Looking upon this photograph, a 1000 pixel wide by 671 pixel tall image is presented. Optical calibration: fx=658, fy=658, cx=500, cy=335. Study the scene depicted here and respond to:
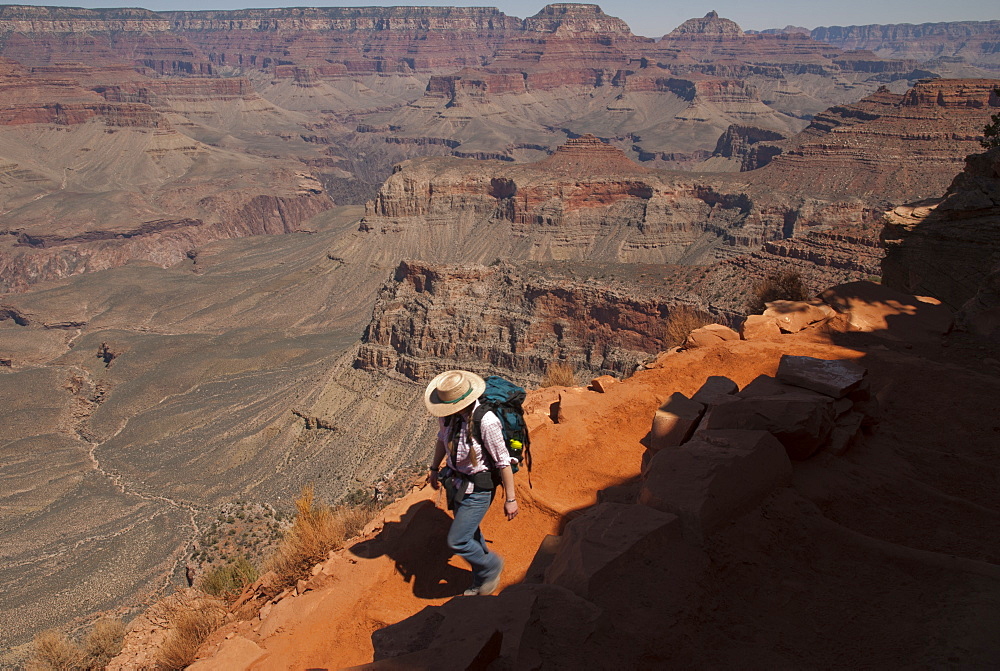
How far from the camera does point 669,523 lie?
616 centimetres

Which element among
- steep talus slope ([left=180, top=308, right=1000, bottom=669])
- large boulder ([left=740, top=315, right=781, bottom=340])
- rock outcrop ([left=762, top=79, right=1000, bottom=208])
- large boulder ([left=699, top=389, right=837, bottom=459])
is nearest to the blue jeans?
steep talus slope ([left=180, top=308, right=1000, bottom=669])

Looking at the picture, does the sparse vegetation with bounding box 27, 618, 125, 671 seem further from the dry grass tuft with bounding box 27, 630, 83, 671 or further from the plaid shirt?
the plaid shirt

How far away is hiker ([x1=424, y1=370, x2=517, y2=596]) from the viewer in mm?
7000

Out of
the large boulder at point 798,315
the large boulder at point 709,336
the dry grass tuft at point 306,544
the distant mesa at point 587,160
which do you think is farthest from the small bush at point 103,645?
the distant mesa at point 587,160

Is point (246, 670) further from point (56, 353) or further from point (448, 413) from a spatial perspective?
point (56, 353)

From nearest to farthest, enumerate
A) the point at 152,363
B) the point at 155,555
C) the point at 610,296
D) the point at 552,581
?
the point at 552,581 → the point at 155,555 → the point at 610,296 → the point at 152,363

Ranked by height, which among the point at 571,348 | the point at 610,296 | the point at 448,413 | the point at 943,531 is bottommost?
the point at 571,348

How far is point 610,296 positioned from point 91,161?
157 metres

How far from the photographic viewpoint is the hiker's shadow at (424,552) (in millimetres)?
7930

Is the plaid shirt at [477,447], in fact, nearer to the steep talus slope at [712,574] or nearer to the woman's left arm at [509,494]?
the woman's left arm at [509,494]

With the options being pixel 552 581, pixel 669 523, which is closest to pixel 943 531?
pixel 669 523

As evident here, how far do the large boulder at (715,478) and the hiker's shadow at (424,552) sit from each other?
272 centimetres

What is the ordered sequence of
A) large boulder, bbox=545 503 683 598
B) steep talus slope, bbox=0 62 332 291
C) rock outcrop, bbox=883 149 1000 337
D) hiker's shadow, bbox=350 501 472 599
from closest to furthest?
1. large boulder, bbox=545 503 683 598
2. hiker's shadow, bbox=350 501 472 599
3. rock outcrop, bbox=883 149 1000 337
4. steep talus slope, bbox=0 62 332 291

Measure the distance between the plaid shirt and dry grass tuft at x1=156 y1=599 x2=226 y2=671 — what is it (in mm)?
3957
